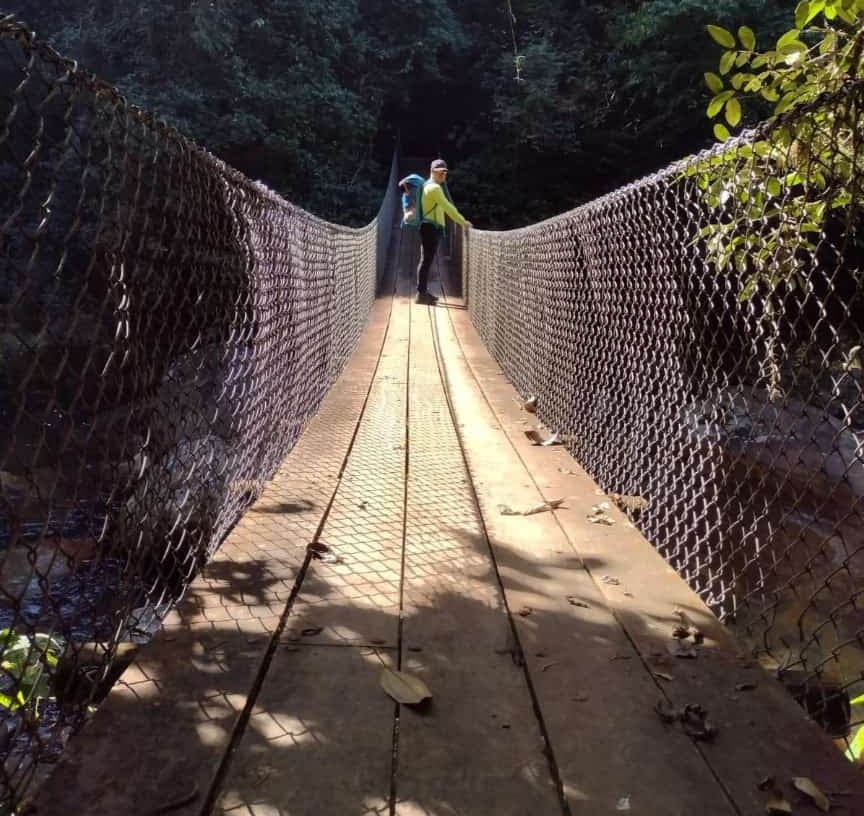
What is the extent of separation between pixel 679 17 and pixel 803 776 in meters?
12.7

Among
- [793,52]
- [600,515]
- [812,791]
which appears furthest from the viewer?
[600,515]

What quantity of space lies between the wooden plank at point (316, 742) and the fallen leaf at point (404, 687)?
2cm

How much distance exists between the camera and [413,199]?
9695mm

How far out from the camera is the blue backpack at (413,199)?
876 centimetres

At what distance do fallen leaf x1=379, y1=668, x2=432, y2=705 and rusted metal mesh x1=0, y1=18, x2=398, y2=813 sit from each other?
0.50 metres

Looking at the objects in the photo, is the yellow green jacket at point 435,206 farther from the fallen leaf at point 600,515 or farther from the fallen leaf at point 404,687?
the fallen leaf at point 404,687

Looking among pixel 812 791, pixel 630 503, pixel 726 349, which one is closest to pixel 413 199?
pixel 630 503

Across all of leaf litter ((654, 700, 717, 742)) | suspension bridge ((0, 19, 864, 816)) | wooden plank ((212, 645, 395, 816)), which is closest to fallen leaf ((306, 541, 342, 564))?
suspension bridge ((0, 19, 864, 816))

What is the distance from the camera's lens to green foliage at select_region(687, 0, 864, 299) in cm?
141

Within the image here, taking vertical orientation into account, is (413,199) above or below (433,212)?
above

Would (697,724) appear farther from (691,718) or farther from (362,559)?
(362,559)

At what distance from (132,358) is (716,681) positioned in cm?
132

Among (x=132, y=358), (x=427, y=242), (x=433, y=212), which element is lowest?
(x=132, y=358)

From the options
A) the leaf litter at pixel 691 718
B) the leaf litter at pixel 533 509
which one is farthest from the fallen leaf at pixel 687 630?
the leaf litter at pixel 533 509
